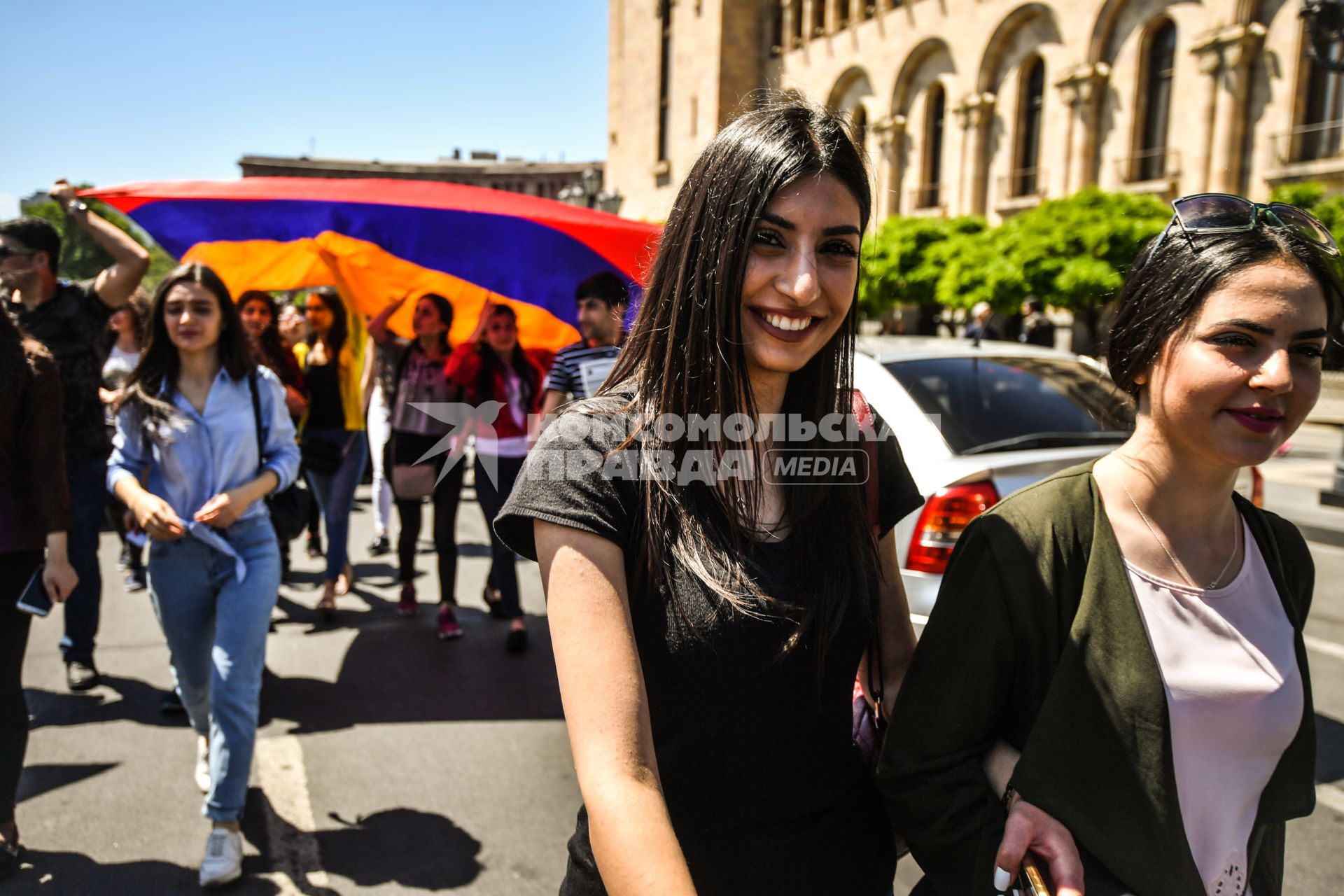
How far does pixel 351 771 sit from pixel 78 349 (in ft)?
8.60

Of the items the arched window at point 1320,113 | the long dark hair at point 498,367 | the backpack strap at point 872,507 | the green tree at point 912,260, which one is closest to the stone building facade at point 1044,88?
the arched window at point 1320,113

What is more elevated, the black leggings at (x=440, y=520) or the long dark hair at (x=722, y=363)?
the long dark hair at (x=722, y=363)

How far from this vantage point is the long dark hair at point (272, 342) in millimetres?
5988

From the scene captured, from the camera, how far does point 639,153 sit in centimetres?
5309

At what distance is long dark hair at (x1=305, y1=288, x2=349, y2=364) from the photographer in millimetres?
6547

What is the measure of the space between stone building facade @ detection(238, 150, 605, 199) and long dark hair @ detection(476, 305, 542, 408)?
79.3 metres

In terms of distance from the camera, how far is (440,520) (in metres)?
5.99

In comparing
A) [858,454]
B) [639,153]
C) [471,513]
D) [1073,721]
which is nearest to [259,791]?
[858,454]

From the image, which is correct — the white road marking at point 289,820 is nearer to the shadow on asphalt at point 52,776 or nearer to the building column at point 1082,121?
the shadow on asphalt at point 52,776

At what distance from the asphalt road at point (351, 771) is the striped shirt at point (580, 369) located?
1.59 m

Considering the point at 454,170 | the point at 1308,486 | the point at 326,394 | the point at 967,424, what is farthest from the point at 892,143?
the point at 454,170

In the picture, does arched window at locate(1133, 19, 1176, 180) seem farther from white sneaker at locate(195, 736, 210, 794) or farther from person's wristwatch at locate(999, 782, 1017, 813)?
person's wristwatch at locate(999, 782, 1017, 813)

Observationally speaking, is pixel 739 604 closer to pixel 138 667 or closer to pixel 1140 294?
pixel 1140 294

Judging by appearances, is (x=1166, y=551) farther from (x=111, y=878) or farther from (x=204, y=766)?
(x=204, y=766)
